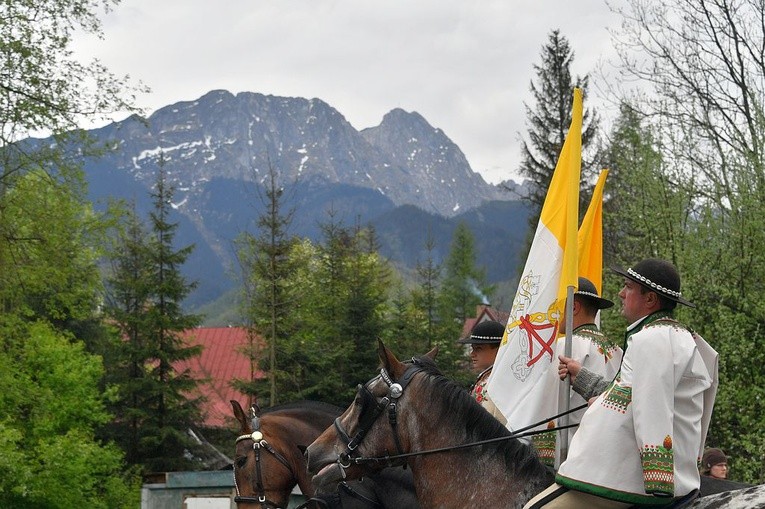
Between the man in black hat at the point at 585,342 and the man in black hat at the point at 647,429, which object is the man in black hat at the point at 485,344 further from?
the man in black hat at the point at 647,429

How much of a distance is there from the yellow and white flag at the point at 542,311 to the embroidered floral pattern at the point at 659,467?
1.63 m

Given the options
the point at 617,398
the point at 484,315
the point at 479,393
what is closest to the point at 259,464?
the point at 479,393

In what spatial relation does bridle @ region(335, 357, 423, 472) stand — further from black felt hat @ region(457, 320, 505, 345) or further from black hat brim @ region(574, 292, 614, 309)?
black felt hat @ region(457, 320, 505, 345)

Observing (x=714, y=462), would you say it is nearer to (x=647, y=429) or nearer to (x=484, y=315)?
(x=647, y=429)

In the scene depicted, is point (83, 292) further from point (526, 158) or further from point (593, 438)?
point (593, 438)

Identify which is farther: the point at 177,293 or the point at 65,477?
the point at 177,293

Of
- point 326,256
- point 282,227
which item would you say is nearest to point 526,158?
point 326,256

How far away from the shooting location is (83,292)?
25.0 meters

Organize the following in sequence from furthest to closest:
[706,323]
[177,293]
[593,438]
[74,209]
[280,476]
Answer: [177,293] < [74,209] < [706,323] < [280,476] < [593,438]

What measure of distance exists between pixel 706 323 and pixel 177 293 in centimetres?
2356

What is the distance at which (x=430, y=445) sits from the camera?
5863mm

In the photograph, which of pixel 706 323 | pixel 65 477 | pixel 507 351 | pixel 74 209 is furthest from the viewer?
pixel 65 477

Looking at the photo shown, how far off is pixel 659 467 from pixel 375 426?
1.80 meters

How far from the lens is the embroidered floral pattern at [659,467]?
15.7ft
